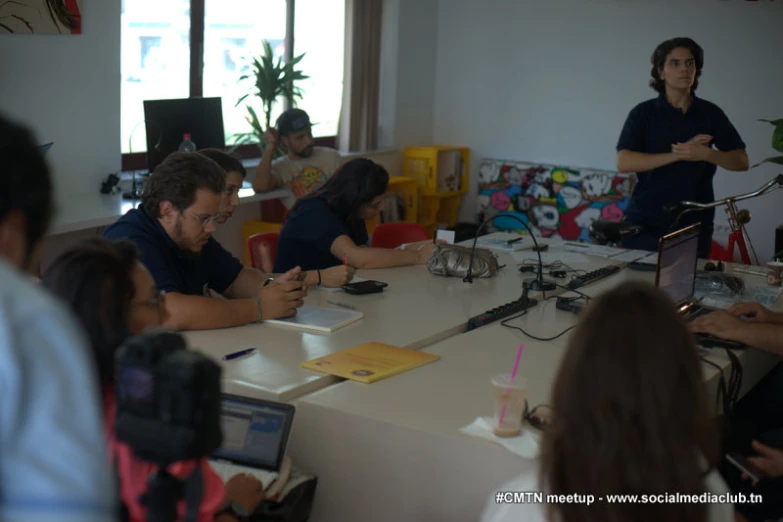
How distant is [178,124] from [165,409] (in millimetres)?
4058

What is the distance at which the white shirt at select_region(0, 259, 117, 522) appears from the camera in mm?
788

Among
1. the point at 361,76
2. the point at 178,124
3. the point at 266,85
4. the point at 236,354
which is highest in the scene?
the point at 361,76

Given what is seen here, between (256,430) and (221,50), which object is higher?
(221,50)

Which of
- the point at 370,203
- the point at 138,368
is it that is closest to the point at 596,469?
the point at 138,368

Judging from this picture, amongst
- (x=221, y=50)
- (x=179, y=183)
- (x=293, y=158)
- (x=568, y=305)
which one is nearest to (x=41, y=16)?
(x=221, y=50)

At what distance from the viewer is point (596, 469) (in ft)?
4.16

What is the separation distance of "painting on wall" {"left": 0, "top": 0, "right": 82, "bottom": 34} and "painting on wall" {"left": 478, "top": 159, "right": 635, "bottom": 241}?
348cm

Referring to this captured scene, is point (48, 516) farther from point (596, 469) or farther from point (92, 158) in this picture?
point (92, 158)

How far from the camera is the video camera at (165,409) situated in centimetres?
106

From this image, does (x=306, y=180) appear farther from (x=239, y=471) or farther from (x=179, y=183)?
(x=239, y=471)

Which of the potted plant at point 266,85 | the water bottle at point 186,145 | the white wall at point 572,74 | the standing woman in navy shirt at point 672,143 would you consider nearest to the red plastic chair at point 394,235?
the standing woman in navy shirt at point 672,143

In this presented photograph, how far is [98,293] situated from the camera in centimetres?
140

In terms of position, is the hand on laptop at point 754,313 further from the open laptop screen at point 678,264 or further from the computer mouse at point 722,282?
the computer mouse at point 722,282

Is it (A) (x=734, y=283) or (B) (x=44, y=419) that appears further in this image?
(A) (x=734, y=283)
